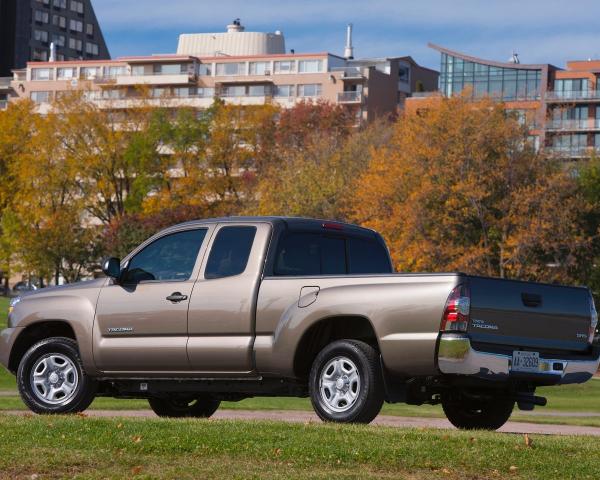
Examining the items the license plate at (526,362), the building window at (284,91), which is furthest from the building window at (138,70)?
the license plate at (526,362)

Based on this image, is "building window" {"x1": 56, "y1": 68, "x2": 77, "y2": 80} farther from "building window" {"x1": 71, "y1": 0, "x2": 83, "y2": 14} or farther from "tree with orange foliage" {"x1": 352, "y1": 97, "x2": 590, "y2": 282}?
"tree with orange foliage" {"x1": 352, "y1": 97, "x2": 590, "y2": 282}

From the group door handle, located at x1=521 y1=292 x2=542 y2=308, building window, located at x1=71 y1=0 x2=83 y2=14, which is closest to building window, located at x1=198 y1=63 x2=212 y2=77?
building window, located at x1=71 y1=0 x2=83 y2=14

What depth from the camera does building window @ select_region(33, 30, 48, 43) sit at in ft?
565

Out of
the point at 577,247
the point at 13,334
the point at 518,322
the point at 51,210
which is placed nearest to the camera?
the point at 518,322

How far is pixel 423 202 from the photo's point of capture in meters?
58.5

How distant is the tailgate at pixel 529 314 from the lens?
12664 millimetres

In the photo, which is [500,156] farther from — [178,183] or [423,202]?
[178,183]

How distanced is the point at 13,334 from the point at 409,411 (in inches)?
585

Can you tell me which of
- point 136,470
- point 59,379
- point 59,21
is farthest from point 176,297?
point 59,21

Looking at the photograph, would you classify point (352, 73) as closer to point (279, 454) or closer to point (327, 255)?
point (327, 255)

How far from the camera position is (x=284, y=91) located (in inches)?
5226

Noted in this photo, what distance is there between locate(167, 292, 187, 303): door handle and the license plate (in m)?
3.35

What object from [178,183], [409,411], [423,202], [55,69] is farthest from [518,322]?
[55,69]

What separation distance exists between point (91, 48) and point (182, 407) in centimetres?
17164
